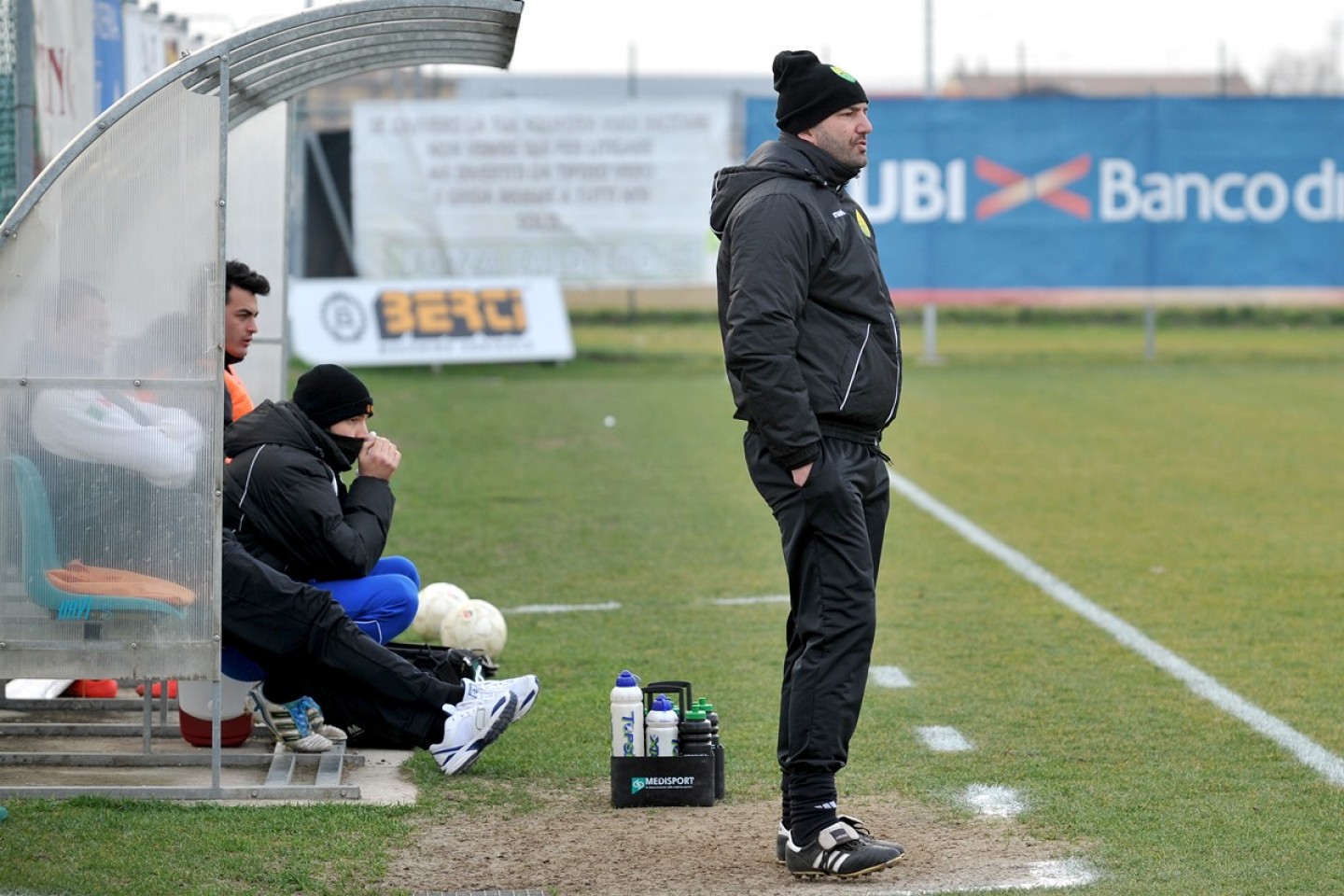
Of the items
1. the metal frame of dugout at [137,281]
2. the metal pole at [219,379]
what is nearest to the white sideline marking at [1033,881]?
the metal frame of dugout at [137,281]

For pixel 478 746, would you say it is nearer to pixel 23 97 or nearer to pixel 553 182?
pixel 23 97

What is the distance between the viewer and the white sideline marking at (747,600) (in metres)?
8.75

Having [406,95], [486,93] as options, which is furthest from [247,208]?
[406,95]

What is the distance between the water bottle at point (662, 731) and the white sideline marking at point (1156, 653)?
201cm

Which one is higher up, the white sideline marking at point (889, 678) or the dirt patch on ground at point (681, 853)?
the dirt patch on ground at point (681, 853)

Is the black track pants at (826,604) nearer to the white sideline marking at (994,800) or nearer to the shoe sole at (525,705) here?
the white sideline marking at (994,800)

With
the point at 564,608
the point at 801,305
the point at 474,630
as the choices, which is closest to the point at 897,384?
the point at 801,305

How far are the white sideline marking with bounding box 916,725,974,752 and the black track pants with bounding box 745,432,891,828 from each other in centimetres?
136

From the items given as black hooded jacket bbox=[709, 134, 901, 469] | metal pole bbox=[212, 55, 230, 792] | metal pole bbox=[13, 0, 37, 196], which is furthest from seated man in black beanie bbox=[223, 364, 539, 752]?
metal pole bbox=[13, 0, 37, 196]

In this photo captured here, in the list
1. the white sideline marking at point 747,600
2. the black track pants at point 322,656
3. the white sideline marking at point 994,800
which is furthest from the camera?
the white sideline marking at point 747,600

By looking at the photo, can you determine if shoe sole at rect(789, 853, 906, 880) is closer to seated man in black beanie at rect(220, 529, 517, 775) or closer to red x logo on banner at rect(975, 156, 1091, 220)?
seated man in black beanie at rect(220, 529, 517, 775)

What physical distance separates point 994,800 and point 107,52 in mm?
7354

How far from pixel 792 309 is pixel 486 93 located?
23.1 metres

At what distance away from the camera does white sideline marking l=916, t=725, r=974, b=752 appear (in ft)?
19.9
